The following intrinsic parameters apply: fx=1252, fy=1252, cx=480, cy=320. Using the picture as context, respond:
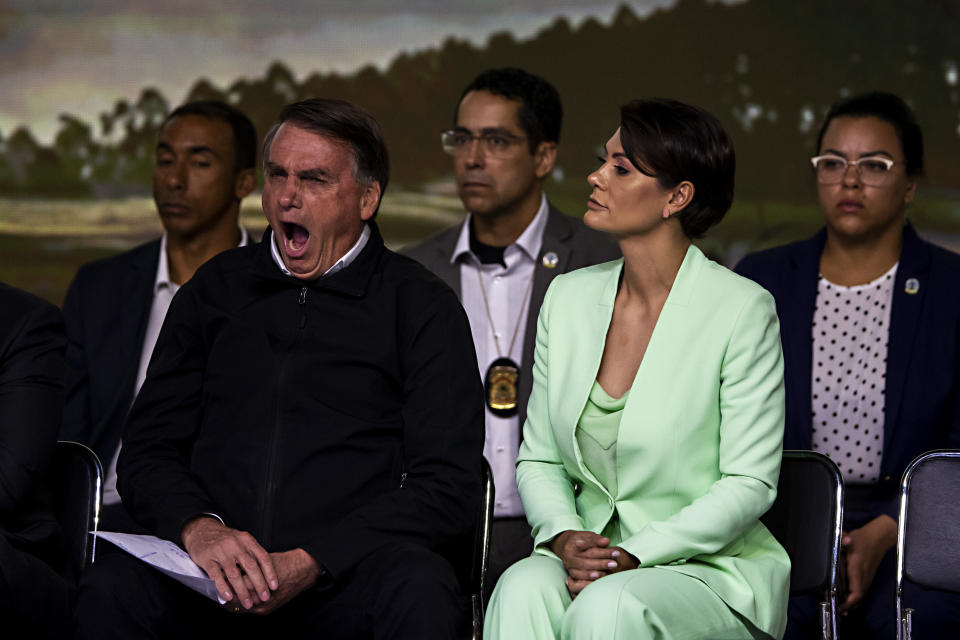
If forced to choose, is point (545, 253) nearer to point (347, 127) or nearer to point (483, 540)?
point (347, 127)

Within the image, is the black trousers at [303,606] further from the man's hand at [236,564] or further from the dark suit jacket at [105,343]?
the dark suit jacket at [105,343]

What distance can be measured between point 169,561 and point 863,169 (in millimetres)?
2348

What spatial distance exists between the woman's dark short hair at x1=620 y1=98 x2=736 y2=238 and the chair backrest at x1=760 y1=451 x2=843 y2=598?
2.05 ft

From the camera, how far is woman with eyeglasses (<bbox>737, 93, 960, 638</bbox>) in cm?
338

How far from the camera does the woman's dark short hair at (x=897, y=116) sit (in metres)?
3.76

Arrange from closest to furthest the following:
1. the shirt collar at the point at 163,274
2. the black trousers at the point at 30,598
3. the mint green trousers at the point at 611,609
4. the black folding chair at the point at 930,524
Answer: the mint green trousers at the point at 611,609, the black trousers at the point at 30,598, the black folding chair at the point at 930,524, the shirt collar at the point at 163,274

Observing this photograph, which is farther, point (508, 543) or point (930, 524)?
point (508, 543)

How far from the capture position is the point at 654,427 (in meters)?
2.66

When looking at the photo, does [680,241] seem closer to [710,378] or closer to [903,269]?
[710,378]

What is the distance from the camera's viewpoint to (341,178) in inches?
115

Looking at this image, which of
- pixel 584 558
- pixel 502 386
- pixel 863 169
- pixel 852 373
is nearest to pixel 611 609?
pixel 584 558

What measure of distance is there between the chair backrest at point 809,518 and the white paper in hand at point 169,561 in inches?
50.0

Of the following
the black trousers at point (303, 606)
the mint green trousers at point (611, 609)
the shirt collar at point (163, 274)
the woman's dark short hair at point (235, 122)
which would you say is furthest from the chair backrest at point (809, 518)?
the woman's dark short hair at point (235, 122)

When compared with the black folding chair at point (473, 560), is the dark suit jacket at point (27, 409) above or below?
above
